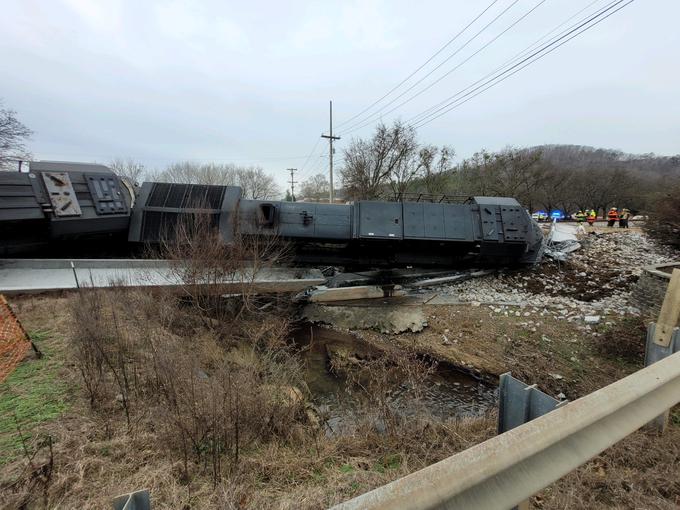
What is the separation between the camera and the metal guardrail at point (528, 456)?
93cm

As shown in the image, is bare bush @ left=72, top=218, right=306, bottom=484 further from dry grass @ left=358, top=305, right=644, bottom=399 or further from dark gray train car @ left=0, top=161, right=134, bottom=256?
dry grass @ left=358, top=305, right=644, bottom=399

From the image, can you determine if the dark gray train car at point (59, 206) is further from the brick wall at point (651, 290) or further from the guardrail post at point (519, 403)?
the brick wall at point (651, 290)

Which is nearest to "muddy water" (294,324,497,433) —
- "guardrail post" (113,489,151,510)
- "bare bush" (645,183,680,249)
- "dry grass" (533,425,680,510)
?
"dry grass" (533,425,680,510)

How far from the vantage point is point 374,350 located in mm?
9195

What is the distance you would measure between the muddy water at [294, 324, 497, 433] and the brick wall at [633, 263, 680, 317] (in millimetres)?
4931

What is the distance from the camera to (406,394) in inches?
253

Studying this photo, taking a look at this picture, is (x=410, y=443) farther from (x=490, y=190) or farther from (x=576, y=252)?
(x=490, y=190)

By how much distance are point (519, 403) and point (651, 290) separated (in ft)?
32.3

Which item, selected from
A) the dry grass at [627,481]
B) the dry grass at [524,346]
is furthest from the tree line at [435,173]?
the dry grass at [627,481]

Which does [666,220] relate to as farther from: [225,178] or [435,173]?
[225,178]

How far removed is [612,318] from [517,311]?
2.29 metres

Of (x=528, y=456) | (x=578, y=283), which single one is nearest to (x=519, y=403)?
(x=528, y=456)

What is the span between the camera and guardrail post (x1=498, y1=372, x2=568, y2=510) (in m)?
1.62

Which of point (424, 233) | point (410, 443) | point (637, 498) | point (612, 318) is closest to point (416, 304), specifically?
point (424, 233)
